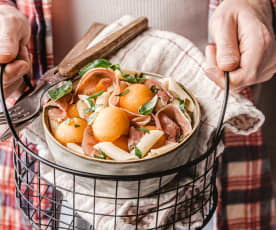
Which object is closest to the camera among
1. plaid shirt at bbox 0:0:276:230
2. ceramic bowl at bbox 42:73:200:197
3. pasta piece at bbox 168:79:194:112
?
ceramic bowl at bbox 42:73:200:197

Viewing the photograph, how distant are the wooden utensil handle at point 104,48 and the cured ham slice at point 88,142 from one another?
5.2 inches

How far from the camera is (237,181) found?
2.60ft

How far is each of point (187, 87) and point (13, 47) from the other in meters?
0.28

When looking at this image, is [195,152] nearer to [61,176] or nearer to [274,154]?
[61,176]

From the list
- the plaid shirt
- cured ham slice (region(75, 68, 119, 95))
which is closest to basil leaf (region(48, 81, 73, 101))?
cured ham slice (region(75, 68, 119, 95))

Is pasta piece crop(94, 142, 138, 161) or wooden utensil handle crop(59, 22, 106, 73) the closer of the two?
pasta piece crop(94, 142, 138, 161)

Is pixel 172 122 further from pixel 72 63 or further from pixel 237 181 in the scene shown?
pixel 237 181

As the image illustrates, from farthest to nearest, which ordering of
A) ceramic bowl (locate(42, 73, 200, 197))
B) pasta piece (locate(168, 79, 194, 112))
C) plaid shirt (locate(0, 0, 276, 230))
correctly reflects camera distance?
plaid shirt (locate(0, 0, 276, 230)) < pasta piece (locate(168, 79, 194, 112)) < ceramic bowl (locate(42, 73, 200, 197))

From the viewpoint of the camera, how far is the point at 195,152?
1.56 feet

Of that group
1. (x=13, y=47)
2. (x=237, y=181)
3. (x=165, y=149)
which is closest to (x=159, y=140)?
(x=165, y=149)

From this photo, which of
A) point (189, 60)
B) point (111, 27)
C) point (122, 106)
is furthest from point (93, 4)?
point (122, 106)

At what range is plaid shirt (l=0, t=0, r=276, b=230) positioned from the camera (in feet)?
2.54

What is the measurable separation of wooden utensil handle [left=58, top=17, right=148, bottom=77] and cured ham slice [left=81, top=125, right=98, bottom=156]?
0.13 meters

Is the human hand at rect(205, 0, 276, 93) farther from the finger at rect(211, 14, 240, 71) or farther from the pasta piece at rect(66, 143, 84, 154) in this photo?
the pasta piece at rect(66, 143, 84, 154)
